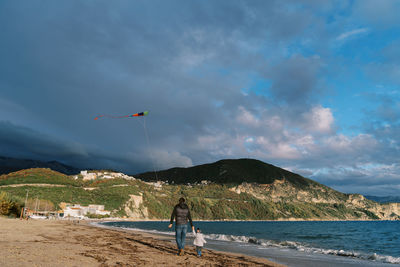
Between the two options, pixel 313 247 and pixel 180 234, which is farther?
pixel 313 247

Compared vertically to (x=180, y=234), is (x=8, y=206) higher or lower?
lower

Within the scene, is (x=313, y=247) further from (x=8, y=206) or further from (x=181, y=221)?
(x=8, y=206)

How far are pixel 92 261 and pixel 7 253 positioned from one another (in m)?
3.13

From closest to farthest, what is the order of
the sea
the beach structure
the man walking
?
the man walking → the sea → the beach structure

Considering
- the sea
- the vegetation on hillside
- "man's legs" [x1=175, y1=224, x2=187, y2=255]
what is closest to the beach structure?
the vegetation on hillside

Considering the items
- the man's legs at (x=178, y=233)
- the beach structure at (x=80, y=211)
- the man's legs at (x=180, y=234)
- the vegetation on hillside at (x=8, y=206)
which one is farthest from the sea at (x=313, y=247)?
the beach structure at (x=80, y=211)

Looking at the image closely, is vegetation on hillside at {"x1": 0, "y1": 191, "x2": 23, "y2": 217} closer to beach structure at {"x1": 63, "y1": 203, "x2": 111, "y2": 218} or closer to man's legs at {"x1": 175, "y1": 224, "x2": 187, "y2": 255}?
man's legs at {"x1": 175, "y1": 224, "x2": 187, "y2": 255}

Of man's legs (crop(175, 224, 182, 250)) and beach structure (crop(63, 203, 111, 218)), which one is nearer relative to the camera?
man's legs (crop(175, 224, 182, 250))

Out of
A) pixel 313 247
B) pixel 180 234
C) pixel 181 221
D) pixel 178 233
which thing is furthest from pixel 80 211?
pixel 181 221

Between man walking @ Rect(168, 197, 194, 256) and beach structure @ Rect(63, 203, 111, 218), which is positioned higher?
man walking @ Rect(168, 197, 194, 256)

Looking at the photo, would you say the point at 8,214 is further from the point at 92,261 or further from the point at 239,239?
the point at 92,261

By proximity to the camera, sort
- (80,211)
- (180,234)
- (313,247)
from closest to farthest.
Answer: (180,234) < (313,247) < (80,211)

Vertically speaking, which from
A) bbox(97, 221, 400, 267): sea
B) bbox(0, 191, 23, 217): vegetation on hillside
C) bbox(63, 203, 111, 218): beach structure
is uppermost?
bbox(0, 191, 23, 217): vegetation on hillside

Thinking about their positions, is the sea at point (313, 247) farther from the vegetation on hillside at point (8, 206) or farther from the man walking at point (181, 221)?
the vegetation on hillside at point (8, 206)
